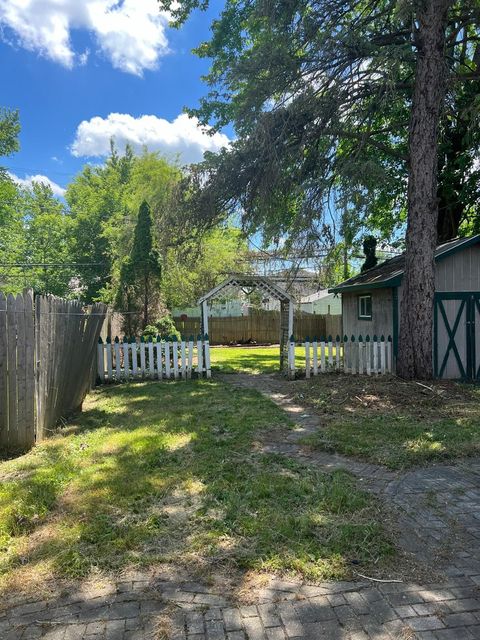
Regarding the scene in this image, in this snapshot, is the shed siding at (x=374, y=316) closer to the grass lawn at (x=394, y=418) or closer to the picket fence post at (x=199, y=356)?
the grass lawn at (x=394, y=418)

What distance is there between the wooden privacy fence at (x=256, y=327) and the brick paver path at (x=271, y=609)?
76.7ft

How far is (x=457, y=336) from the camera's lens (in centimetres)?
1001

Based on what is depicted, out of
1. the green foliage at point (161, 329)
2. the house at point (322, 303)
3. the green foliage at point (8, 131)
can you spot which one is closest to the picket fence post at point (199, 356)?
the green foliage at point (161, 329)

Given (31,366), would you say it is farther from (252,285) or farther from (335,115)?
(335,115)

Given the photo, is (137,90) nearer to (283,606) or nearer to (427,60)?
(427,60)

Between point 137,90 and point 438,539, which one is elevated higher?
point 137,90

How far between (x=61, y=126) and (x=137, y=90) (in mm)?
9782

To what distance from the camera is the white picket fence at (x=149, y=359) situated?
10.2 metres

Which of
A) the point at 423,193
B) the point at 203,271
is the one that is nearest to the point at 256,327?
the point at 203,271

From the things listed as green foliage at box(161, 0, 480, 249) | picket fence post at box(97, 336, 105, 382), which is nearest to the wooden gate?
green foliage at box(161, 0, 480, 249)

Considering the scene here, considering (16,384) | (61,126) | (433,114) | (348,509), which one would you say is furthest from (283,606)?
(61,126)

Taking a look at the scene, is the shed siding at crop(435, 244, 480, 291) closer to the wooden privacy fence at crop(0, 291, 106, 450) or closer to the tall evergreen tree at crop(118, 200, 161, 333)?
the tall evergreen tree at crop(118, 200, 161, 333)

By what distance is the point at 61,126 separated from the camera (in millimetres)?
26703

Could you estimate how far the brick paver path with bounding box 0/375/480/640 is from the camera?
82.9 inches
